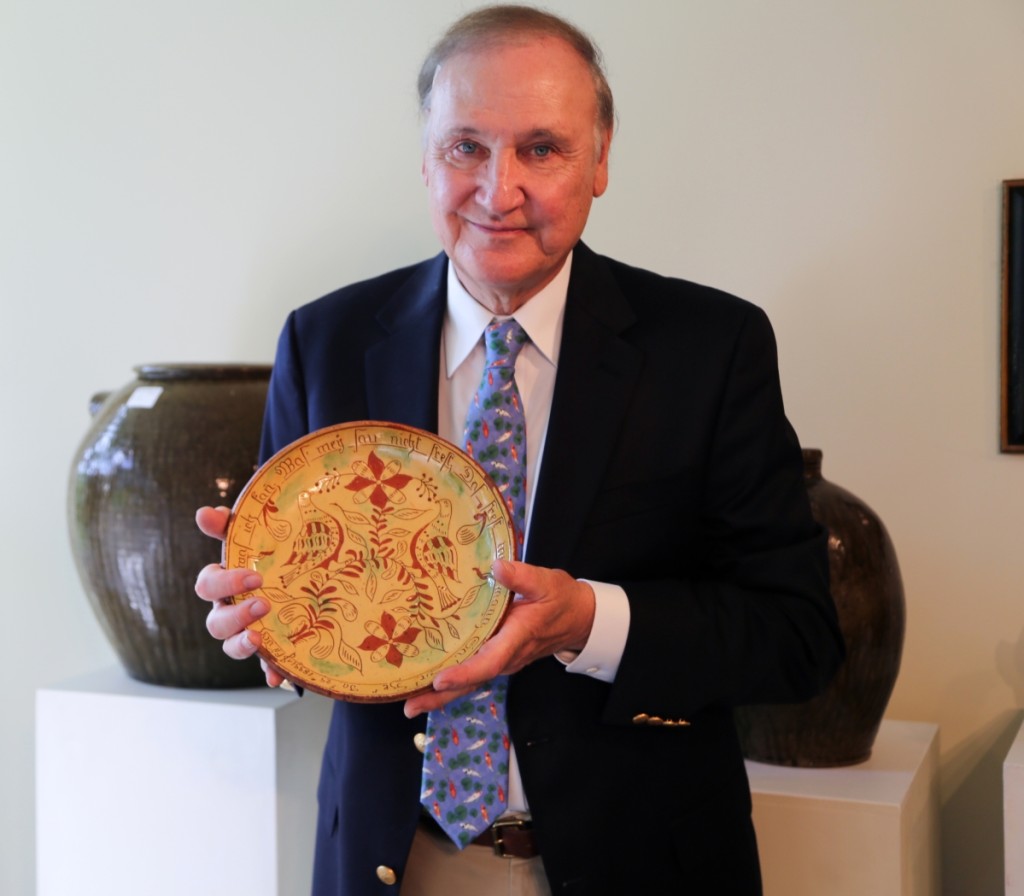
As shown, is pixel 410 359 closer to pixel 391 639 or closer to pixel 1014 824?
pixel 391 639

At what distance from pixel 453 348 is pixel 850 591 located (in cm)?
78

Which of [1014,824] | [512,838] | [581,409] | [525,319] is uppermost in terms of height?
[525,319]

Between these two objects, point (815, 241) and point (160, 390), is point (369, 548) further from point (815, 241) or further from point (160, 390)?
point (815, 241)

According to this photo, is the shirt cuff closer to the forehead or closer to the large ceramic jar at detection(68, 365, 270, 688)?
the forehead

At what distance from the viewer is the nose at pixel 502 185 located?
4.11 feet

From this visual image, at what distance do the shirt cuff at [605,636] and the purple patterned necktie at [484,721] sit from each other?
93mm

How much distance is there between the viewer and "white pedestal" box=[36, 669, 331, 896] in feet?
6.46

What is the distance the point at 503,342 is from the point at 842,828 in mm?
891

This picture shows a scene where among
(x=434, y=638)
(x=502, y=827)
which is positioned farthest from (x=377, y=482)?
(x=502, y=827)

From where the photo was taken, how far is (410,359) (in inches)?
54.5

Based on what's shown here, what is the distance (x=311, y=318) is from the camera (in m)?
1.49

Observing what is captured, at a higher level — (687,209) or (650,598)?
(687,209)

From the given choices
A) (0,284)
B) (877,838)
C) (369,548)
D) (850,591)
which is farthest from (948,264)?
(0,284)

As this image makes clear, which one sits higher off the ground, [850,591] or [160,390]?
[160,390]
